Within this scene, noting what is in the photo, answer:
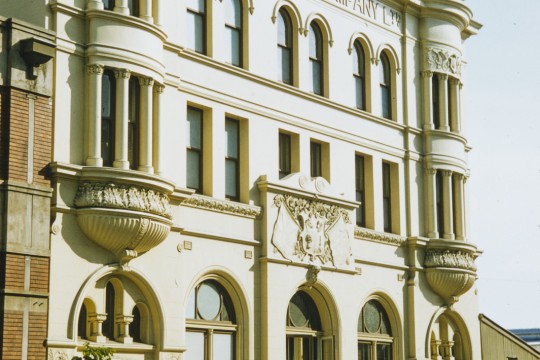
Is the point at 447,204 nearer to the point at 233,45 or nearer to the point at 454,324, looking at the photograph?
the point at 454,324

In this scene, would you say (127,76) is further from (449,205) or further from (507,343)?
(507,343)

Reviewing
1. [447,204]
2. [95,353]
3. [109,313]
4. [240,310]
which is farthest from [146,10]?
[447,204]

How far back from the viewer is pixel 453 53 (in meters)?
42.7

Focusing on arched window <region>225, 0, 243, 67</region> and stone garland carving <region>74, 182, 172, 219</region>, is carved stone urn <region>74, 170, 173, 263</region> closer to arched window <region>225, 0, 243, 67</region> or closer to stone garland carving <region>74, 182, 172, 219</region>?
stone garland carving <region>74, 182, 172, 219</region>

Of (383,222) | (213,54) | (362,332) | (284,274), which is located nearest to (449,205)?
(383,222)

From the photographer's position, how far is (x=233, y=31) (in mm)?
33875

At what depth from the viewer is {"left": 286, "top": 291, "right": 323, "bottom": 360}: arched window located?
34.6 meters

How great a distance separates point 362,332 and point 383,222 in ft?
13.4

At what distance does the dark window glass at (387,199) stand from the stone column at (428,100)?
7.99ft

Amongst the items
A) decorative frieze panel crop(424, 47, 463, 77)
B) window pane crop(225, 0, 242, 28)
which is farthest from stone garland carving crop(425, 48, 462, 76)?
window pane crop(225, 0, 242, 28)

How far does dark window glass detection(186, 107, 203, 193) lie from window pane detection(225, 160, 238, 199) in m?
1.15

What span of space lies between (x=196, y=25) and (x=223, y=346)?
9002 millimetres

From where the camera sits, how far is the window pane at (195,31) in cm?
3219

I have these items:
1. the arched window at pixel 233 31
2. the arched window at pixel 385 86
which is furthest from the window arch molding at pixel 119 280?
the arched window at pixel 385 86
